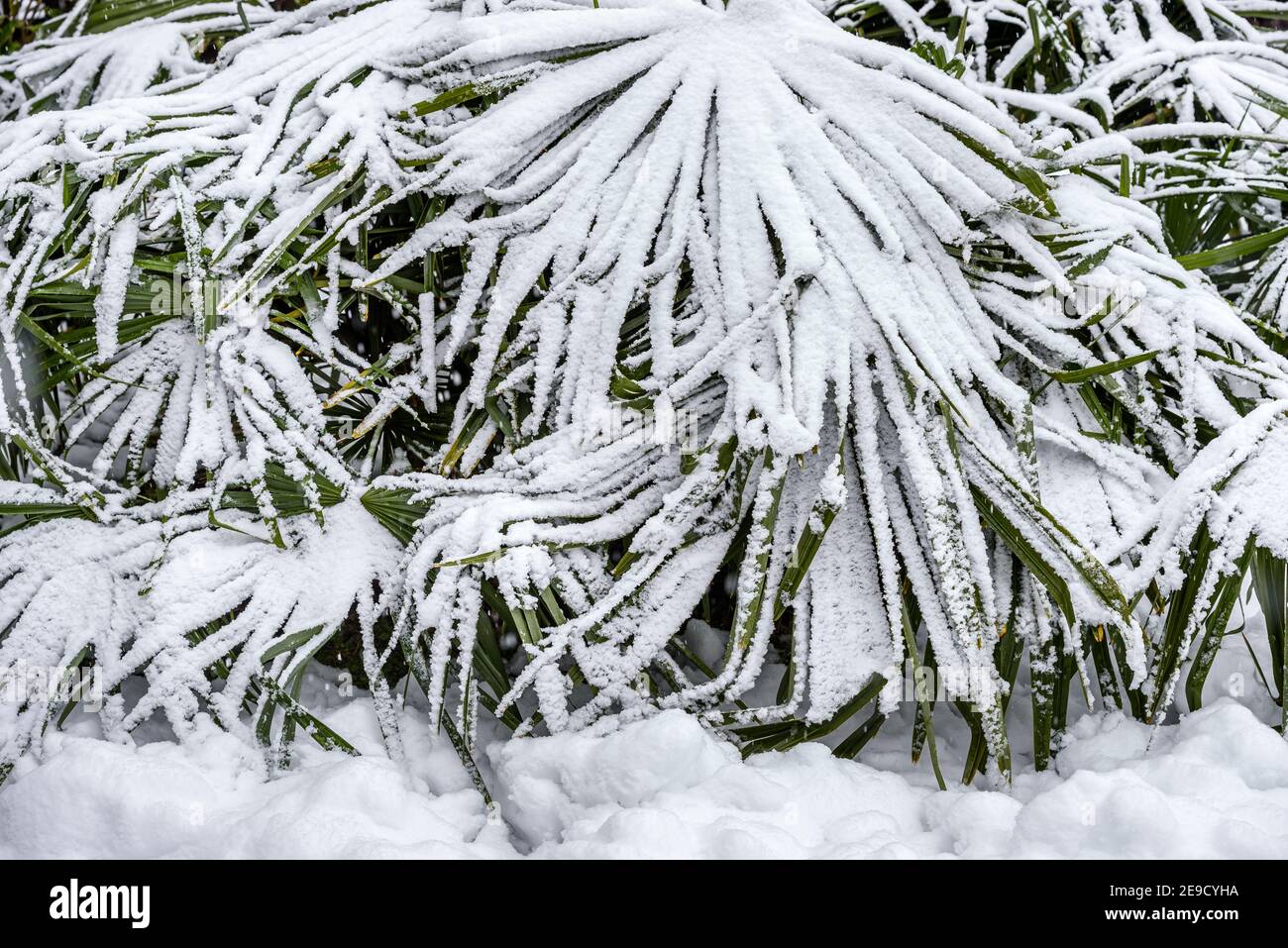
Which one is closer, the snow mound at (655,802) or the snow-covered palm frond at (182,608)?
the snow mound at (655,802)

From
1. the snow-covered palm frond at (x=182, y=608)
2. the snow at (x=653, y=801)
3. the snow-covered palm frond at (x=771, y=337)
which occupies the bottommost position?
the snow at (x=653, y=801)

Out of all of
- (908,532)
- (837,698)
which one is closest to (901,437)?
(908,532)

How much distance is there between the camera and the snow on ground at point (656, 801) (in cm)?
82

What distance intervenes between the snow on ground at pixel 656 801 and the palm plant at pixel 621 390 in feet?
0.15

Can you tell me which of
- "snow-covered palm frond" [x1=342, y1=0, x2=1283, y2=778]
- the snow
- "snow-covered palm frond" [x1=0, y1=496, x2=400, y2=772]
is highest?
"snow-covered palm frond" [x1=342, y1=0, x2=1283, y2=778]

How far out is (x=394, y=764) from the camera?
0.98 meters

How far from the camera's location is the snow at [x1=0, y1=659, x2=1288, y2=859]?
32.1 inches

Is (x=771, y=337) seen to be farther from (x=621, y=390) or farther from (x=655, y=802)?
(x=655, y=802)

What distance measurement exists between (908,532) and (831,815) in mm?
281

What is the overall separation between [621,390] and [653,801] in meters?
0.41

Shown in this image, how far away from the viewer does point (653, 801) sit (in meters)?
0.88

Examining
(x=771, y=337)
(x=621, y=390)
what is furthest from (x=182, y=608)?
(x=771, y=337)

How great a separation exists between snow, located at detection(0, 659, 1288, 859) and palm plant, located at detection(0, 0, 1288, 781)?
44 mm
